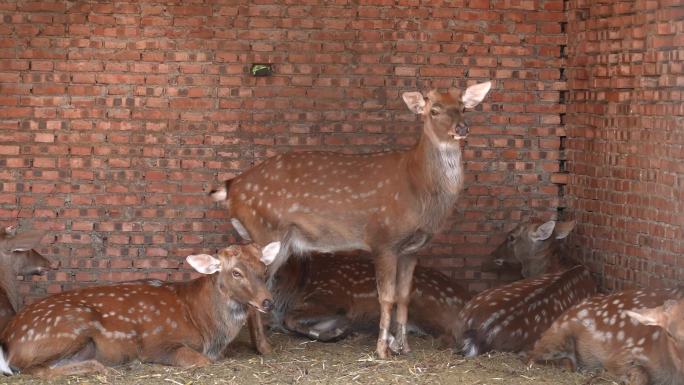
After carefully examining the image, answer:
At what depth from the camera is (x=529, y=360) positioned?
24.1 feet

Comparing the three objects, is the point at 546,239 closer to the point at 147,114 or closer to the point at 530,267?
the point at 530,267

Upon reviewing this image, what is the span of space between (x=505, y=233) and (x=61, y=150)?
355cm

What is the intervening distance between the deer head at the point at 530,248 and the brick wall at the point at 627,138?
21cm

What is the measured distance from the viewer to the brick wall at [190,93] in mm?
9078

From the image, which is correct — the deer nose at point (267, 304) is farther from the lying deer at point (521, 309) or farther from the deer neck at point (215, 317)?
the lying deer at point (521, 309)

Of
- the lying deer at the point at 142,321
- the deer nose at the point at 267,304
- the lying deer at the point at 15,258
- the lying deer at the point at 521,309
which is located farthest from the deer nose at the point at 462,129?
the lying deer at the point at 15,258

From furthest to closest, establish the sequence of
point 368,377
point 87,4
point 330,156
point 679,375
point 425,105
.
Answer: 1. point 87,4
2. point 330,156
3. point 425,105
4. point 368,377
5. point 679,375

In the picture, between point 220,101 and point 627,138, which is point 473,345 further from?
point 220,101

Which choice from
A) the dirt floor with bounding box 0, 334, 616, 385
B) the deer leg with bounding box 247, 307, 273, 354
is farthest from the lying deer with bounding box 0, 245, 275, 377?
the deer leg with bounding box 247, 307, 273, 354

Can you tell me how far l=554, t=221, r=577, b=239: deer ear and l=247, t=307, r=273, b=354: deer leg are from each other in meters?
2.53

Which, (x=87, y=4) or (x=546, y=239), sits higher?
(x=87, y=4)

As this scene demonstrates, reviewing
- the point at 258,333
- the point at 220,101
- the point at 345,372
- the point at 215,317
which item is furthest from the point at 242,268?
the point at 220,101

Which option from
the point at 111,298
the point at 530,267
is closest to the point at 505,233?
the point at 530,267

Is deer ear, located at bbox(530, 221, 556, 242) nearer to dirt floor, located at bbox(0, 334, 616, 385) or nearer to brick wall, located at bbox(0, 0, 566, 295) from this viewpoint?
brick wall, located at bbox(0, 0, 566, 295)
